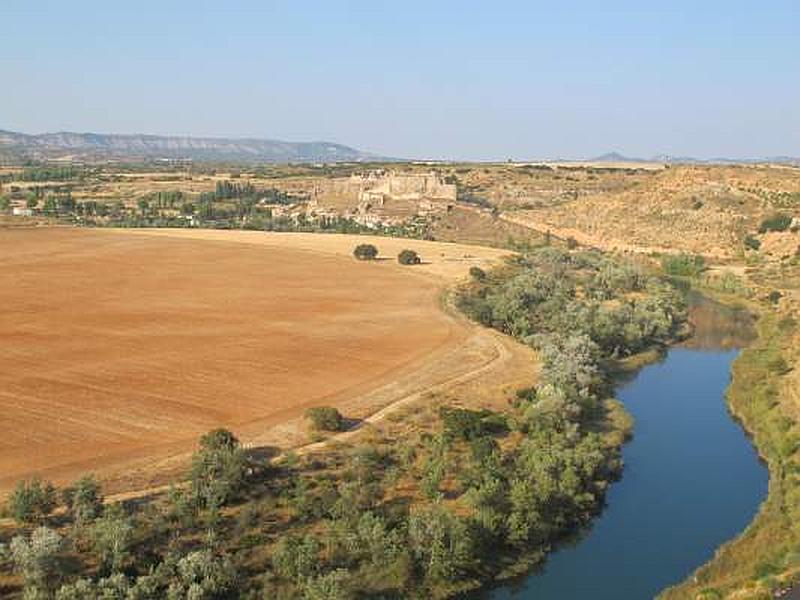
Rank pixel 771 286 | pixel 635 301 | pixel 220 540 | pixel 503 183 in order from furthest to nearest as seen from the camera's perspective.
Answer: pixel 503 183 < pixel 771 286 < pixel 635 301 < pixel 220 540

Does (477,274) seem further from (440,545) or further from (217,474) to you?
(440,545)

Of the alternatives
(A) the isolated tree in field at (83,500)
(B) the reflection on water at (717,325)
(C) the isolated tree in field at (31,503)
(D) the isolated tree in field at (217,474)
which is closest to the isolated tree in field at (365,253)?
(B) the reflection on water at (717,325)

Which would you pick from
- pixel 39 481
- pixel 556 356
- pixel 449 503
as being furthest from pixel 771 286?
pixel 39 481

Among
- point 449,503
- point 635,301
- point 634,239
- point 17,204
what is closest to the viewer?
point 449,503

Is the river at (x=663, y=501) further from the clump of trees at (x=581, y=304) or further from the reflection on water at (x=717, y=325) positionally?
the reflection on water at (x=717, y=325)

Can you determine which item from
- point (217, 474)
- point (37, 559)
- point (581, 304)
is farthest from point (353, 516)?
point (581, 304)

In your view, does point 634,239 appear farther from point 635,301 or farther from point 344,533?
point 344,533
